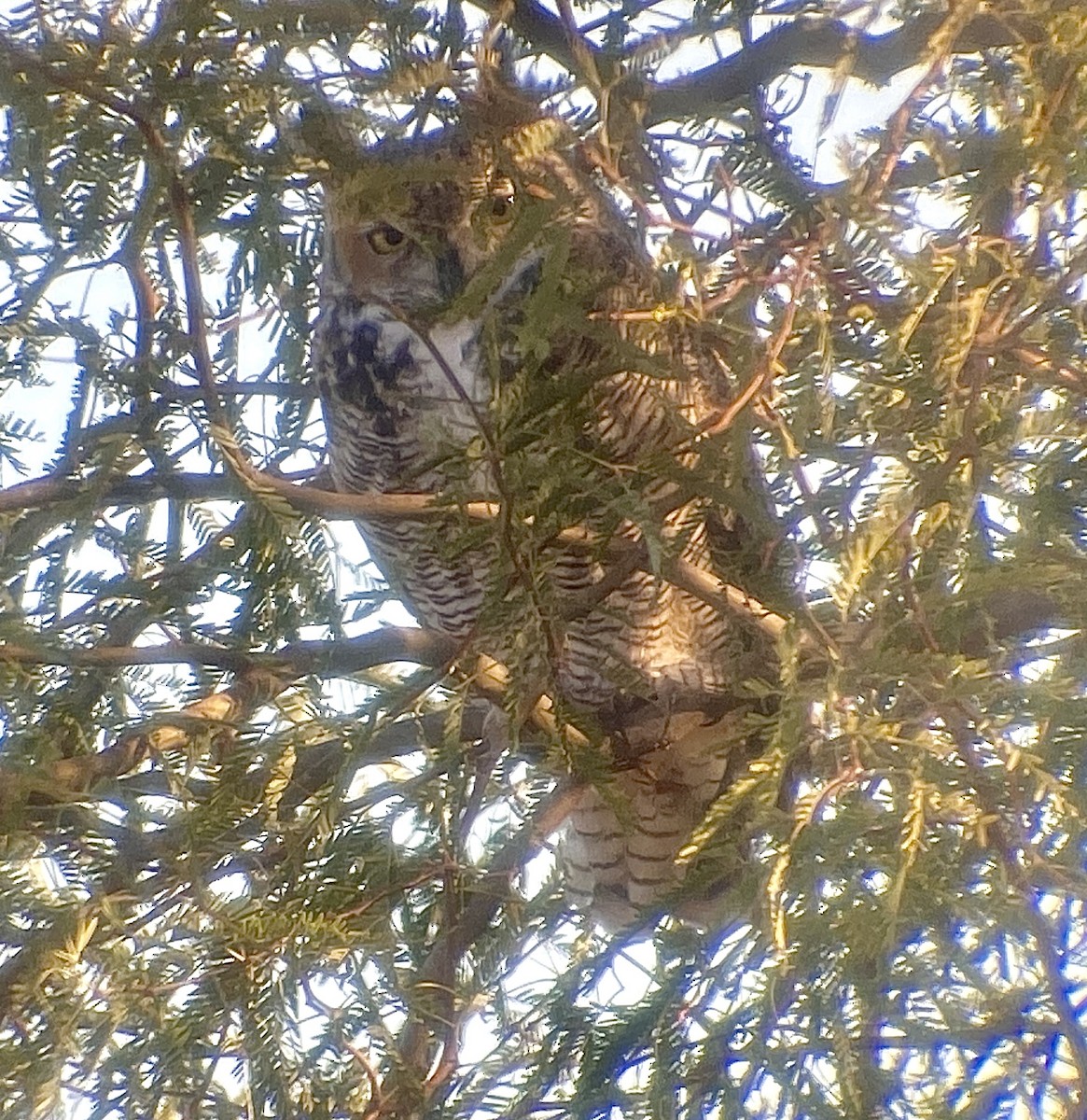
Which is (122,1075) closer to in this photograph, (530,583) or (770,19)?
(530,583)

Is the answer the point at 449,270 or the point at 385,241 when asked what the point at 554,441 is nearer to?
the point at 449,270

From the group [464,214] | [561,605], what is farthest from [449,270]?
[561,605]

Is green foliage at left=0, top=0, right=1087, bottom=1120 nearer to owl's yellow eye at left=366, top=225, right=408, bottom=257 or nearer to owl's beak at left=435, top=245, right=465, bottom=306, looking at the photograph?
owl's beak at left=435, top=245, right=465, bottom=306

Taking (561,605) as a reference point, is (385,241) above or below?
above

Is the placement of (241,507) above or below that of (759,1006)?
above

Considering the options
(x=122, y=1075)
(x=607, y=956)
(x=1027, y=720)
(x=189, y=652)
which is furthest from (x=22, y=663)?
(x=1027, y=720)

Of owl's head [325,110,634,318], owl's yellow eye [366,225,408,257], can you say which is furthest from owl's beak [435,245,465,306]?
owl's yellow eye [366,225,408,257]

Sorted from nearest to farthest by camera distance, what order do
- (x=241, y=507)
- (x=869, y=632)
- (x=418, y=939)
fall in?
1. (x=869, y=632)
2. (x=241, y=507)
3. (x=418, y=939)
